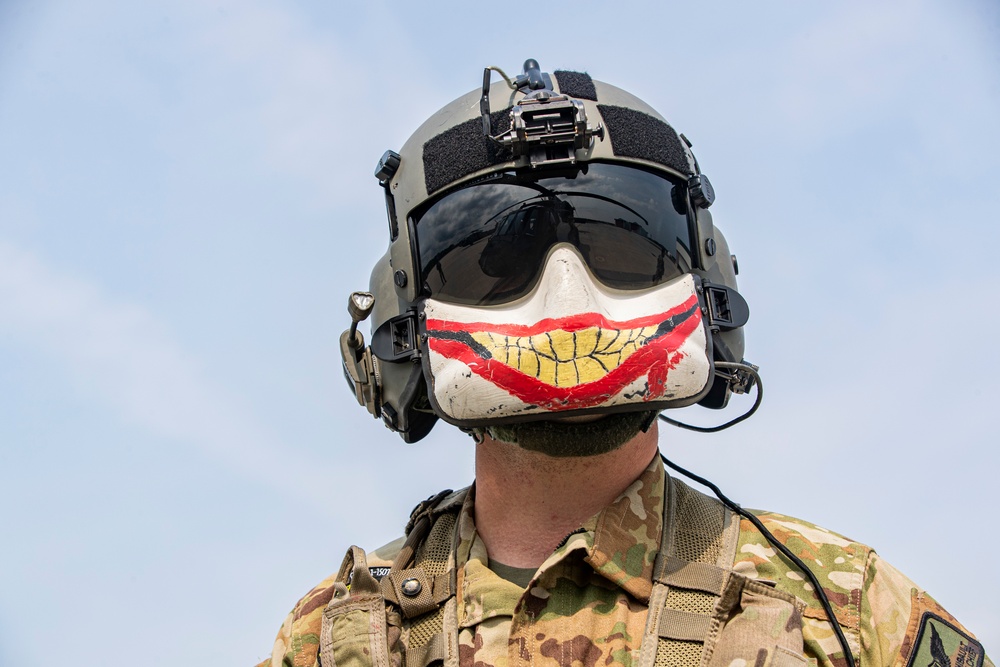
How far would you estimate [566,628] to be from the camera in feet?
12.0

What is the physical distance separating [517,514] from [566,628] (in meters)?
0.58

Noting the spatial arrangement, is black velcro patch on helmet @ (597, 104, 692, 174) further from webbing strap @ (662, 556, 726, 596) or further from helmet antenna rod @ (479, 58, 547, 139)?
webbing strap @ (662, 556, 726, 596)

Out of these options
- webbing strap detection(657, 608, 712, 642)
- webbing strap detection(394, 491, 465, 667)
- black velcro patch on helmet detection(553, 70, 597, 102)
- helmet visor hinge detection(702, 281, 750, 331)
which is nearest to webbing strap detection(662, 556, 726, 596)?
webbing strap detection(657, 608, 712, 642)

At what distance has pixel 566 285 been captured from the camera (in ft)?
12.2

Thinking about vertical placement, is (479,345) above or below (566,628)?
above

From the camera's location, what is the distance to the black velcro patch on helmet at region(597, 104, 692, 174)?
13.6 ft

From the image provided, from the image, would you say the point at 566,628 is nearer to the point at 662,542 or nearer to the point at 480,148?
the point at 662,542

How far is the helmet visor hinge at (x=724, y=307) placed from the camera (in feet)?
13.3

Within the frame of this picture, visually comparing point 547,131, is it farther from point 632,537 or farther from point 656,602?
point 656,602

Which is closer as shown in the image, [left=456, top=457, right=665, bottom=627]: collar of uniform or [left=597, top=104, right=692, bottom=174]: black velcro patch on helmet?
[left=456, top=457, right=665, bottom=627]: collar of uniform

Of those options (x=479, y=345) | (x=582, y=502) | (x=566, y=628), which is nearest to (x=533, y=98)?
(x=479, y=345)

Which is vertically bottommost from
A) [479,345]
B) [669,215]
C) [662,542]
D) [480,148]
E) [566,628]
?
[566,628]

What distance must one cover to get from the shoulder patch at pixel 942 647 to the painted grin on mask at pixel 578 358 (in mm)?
1196

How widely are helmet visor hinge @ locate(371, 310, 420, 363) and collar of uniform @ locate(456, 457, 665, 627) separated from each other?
84cm
